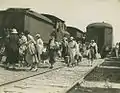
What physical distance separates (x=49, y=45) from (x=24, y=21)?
859 millimetres

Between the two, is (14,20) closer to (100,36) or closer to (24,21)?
(24,21)

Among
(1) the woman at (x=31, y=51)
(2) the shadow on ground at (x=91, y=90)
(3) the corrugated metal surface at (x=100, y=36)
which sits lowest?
(2) the shadow on ground at (x=91, y=90)

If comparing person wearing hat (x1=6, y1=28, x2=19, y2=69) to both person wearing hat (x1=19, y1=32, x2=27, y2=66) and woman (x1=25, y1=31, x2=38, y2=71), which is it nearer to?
person wearing hat (x1=19, y1=32, x2=27, y2=66)

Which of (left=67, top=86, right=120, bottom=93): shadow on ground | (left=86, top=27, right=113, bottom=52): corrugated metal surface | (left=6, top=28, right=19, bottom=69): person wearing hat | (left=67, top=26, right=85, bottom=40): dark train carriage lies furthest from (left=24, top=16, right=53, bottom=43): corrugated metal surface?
(left=86, top=27, right=113, bottom=52): corrugated metal surface

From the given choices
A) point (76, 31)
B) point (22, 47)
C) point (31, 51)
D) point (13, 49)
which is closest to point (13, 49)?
point (13, 49)

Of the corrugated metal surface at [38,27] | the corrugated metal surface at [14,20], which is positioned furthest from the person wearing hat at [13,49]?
the corrugated metal surface at [38,27]

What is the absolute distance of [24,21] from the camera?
19.6ft

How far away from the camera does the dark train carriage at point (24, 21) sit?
5277mm

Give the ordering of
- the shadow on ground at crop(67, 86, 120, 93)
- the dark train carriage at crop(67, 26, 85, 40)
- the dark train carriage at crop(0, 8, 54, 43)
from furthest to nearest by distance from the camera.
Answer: the dark train carriage at crop(67, 26, 85, 40) < the dark train carriage at crop(0, 8, 54, 43) < the shadow on ground at crop(67, 86, 120, 93)

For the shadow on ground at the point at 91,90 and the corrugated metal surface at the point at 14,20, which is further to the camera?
the corrugated metal surface at the point at 14,20

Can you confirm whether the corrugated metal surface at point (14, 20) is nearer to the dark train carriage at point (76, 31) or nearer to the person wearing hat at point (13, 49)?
the person wearing hat at point (13, 49)

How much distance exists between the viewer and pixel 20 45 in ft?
19.6

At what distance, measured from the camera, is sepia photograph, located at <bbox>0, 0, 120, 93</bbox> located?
3863 mm

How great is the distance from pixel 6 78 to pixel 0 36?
681 millimetres
